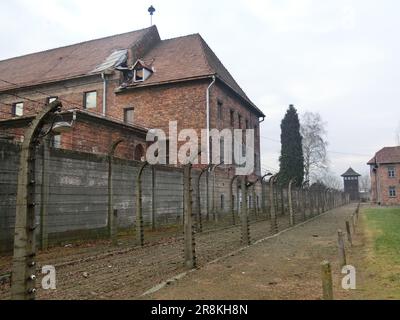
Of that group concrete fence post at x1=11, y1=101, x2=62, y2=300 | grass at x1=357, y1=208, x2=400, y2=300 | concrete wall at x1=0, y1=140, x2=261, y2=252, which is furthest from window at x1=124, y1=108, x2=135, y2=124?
concrete fence post at x1=11, y1=101, x2=62, y2=300

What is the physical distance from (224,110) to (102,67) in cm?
923

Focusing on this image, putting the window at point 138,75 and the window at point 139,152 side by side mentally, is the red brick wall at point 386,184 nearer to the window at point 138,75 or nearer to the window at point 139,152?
the window at point 138,75

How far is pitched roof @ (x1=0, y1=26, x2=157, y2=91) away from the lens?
3020cm

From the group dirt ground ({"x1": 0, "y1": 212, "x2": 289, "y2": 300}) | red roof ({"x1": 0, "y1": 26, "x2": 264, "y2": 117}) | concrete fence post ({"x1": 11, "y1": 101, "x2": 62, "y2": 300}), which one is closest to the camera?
concrete fence post ({"x1": 11, "y1": 101, "x2": 62, "y2": 300})

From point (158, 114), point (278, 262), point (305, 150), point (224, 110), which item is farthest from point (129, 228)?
point (305, 150)

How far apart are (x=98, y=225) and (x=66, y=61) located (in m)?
22.8

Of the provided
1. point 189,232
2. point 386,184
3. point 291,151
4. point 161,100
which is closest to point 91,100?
point 161,100

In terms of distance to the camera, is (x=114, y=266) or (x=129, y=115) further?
(x=129, y=115)

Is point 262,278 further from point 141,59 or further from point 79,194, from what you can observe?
point 141,59

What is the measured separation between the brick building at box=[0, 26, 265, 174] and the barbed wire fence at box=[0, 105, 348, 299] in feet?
23.0

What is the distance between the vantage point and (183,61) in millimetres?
28719

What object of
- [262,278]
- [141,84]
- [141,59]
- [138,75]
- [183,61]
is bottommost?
[262,278]

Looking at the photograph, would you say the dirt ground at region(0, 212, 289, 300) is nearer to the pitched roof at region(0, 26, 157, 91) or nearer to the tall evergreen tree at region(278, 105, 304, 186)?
the pitched roof at region(0, 26, 157, 91)
